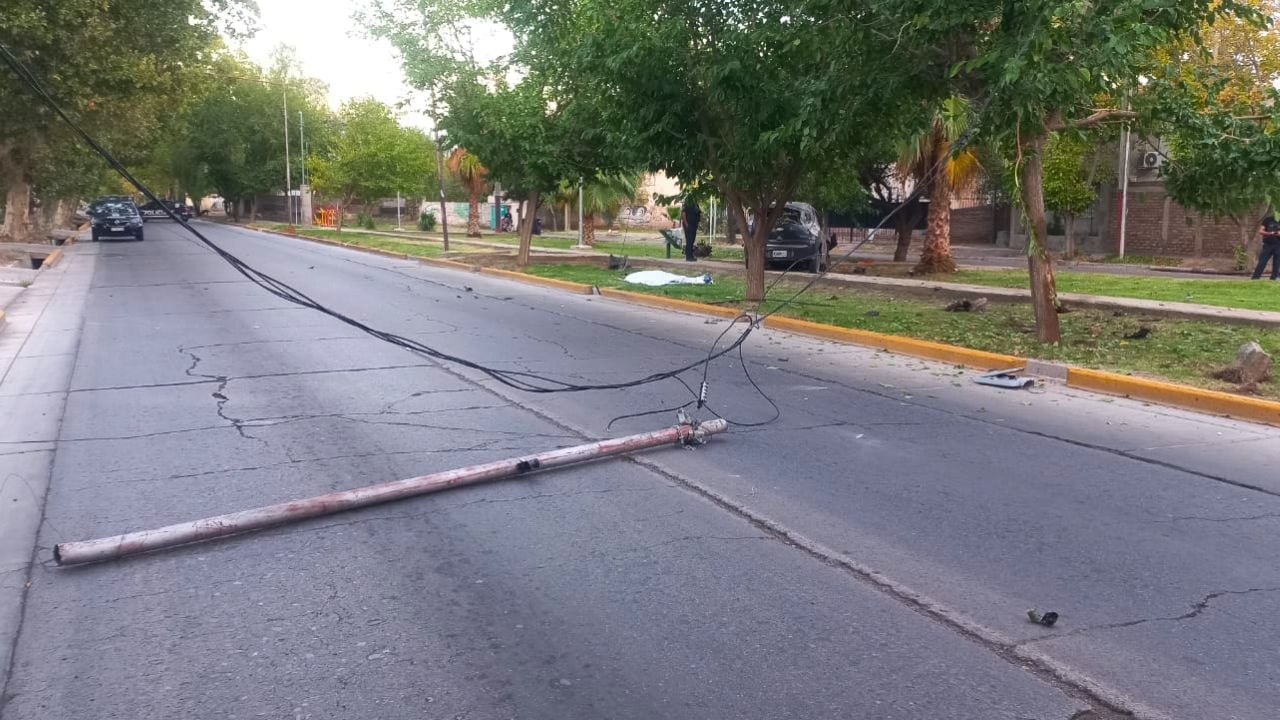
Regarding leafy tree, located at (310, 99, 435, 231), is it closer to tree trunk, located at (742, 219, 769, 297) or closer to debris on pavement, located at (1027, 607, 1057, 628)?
tree trunk, located at (742, 219, 769, 297)

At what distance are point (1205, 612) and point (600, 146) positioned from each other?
19.6 m

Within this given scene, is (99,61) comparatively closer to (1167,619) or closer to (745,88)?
(745,88)

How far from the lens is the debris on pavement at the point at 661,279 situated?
2134 centimetres

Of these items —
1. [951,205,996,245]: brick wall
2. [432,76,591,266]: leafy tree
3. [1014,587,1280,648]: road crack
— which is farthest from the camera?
[951,205,996,245]: brick wall

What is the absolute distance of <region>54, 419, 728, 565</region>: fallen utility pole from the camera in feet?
17.3

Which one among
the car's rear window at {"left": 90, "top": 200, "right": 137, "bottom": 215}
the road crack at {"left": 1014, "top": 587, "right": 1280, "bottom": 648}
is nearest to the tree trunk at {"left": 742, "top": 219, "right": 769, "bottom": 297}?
the road crack at {"left": 1014, "top": 587, "right": 1280, "bottom": 648}

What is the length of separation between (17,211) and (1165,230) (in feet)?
120

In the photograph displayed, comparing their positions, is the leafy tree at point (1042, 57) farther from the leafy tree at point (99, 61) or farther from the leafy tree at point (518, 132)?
the leafy tree at point (99, 61)

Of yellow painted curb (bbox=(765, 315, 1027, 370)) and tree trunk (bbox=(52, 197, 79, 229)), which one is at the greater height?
tree trunk (bbox=(52, 197, 79, 229))

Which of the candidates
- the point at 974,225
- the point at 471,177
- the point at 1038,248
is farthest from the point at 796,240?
the point at 471,177

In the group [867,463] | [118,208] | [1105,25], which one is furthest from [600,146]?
[118,208]

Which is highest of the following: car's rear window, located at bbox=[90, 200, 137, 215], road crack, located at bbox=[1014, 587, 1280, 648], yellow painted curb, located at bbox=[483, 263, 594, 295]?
car's rear window, located at bbox=[90, 200, 137, 215]

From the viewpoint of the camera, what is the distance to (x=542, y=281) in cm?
2311

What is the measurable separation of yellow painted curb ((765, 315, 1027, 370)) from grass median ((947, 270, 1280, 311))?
210 inches
